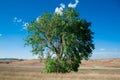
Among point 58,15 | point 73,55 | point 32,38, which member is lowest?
point 73,55

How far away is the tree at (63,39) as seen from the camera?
50281 millimetres

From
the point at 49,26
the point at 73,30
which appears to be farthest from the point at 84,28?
the point at 49,26

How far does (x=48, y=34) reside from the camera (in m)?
51.7

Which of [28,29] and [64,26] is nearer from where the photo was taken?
[64,26]

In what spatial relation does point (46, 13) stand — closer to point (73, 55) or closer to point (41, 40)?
point (41, 40)

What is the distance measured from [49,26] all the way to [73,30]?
154 inches

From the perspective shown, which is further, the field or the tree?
the tree

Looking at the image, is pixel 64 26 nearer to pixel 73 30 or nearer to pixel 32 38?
pixel 73 30

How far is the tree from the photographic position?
165 feet

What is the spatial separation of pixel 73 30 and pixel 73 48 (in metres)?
2.88

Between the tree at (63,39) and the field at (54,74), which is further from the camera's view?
the tree at (63,39)

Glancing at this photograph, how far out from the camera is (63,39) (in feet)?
165

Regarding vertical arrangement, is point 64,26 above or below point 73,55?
above

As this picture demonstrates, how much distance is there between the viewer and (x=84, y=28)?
5219 centimetres
